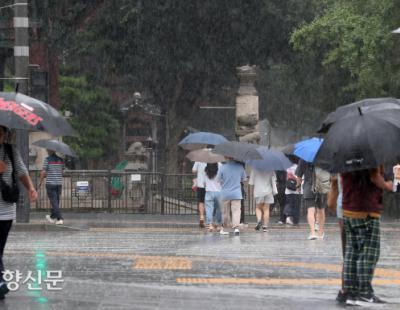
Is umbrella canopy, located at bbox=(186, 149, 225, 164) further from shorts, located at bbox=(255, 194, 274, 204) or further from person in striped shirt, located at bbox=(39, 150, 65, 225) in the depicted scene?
person in striped shirt, located at bbox=(39, 150, 65, 225)

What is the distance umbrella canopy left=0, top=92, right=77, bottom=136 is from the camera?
1055 centimetres

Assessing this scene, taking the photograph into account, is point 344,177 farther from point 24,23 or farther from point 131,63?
point 131,63

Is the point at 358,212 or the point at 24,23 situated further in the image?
the point at 24,23

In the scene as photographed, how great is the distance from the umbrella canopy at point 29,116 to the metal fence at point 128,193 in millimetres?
19730

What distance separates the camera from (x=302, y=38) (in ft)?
116

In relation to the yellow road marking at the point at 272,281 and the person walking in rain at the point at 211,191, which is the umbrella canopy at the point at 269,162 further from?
the yellow road marking at the point at 272,281

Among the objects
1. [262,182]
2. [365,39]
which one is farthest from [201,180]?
[365,39]

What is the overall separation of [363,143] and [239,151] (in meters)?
11.0

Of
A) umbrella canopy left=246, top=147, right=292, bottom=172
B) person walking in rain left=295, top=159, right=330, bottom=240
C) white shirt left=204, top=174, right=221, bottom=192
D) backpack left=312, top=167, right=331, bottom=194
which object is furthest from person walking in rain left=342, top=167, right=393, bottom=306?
white shirt left=204, top=174, right=221, bottom=192

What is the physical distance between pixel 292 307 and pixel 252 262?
4893 mm

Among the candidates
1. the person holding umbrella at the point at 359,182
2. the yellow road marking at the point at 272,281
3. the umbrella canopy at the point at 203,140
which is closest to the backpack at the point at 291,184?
the umbrella canopy at the point at 203,140

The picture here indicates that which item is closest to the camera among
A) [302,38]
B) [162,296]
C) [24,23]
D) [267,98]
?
[162,296]

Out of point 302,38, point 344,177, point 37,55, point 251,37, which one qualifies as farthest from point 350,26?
point 344,177

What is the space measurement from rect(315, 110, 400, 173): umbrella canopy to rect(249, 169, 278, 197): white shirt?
39.4 ft
